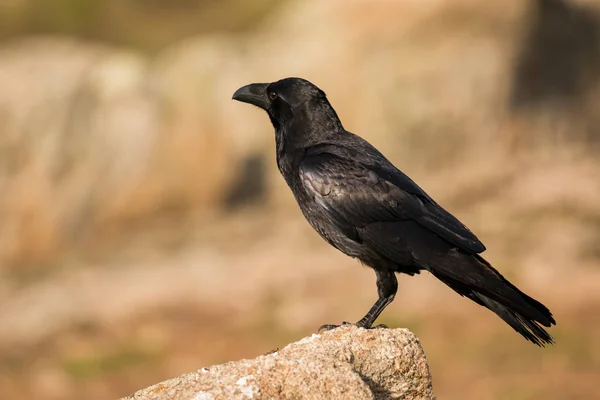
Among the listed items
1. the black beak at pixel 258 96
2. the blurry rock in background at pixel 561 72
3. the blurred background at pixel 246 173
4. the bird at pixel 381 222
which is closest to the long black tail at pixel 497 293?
the bird at pixel 381 222

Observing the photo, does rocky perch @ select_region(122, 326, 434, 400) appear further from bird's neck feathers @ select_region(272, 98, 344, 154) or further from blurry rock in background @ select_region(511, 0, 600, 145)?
blurry rock in background @ select_region(511, 0, 600, 145)

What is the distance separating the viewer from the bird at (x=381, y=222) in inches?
248

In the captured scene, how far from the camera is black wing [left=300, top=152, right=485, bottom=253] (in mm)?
6688

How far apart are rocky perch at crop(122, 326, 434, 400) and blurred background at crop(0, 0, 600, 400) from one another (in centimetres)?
962

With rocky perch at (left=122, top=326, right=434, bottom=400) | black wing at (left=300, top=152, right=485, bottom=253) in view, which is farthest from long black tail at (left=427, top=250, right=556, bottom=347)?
rocky perch at (left=122, top=326, right=434, bottom=400)

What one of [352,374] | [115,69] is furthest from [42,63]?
[352,374]

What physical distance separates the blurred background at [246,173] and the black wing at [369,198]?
8.90m

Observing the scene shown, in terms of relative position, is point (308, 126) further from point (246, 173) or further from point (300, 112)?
point (246, 173)

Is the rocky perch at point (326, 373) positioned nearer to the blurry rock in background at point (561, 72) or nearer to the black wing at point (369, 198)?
the black wing at point (369, 198)

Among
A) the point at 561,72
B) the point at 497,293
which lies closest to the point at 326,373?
the point at 497,293

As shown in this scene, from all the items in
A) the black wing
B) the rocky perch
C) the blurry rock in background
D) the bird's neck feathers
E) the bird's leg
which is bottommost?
the rocky perch

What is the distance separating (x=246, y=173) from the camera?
62.6 ft

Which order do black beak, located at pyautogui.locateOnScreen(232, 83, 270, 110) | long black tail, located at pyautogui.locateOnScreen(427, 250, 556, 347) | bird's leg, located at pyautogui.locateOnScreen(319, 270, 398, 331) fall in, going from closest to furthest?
long black tail, located at pyautogui.locateOnScreen(427, 250, 556, 347) → bird's leg, located at pyautogui.locateOnScreen(319, 270, 398, 331) → black beak, located at pyautogui.locateOnScreen(232, 83, 270, 110)

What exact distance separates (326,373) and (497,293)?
152 cm
